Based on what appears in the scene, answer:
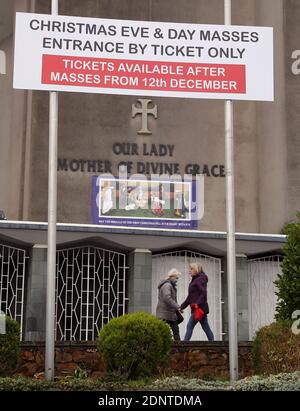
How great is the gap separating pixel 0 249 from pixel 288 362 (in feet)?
32.6

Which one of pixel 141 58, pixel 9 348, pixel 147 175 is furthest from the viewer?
pixel 147 175

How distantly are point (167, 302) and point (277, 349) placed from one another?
16.0 ft

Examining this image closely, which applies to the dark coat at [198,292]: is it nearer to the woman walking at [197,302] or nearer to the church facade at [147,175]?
the woman walking at [197,302]

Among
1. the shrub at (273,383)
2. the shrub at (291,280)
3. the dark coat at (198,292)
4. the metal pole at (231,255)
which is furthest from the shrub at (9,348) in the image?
the dark coat at (198,292)

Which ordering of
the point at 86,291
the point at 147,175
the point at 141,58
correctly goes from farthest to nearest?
the point at 147,175 → the point at 86,291 → the point at 141,58

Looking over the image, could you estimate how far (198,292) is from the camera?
1959 cm

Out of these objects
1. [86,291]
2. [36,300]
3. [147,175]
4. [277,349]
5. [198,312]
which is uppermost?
[147,175]

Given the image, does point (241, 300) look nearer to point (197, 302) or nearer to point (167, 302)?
point (197, 302)

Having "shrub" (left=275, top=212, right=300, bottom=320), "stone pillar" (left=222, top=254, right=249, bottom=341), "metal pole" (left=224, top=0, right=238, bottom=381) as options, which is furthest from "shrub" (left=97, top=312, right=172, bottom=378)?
"stone pillar" (left=222, top=254, right=249, bottom=341)

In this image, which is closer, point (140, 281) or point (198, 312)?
point (198, 312)

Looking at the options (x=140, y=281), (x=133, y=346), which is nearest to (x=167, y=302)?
(x=140, y=281)

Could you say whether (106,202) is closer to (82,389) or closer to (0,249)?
(0,249)

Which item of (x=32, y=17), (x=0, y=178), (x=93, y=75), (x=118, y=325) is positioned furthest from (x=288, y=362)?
(x=0, y=178)

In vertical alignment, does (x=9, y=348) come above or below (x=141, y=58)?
below
